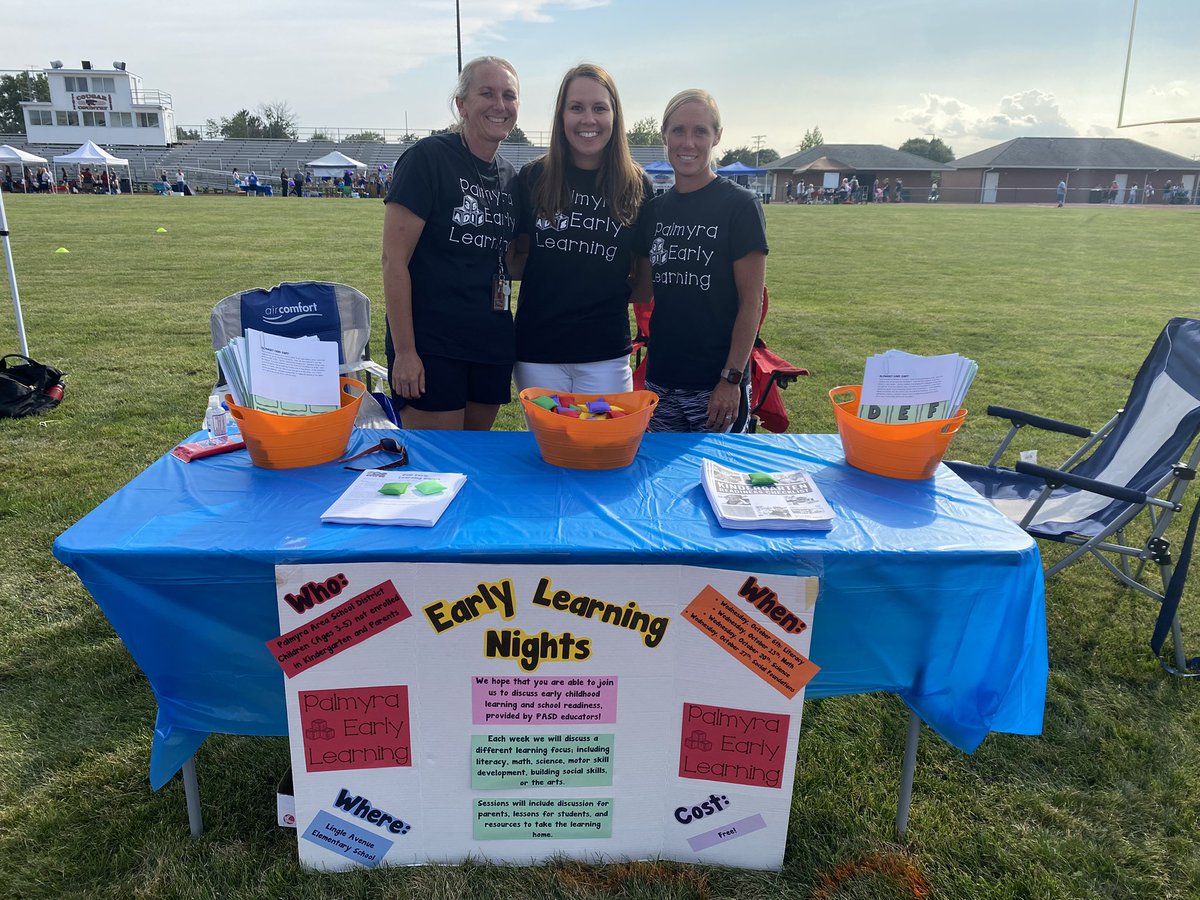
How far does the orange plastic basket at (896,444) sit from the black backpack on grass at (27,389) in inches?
189

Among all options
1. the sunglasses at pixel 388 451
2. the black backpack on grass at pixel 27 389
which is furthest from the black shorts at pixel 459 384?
the black backpack on grass at pixel 27 389

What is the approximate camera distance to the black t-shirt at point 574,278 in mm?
2465

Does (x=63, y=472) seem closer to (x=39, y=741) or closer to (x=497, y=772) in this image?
(x=39, y=741)

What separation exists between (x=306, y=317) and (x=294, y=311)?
51 millimetres

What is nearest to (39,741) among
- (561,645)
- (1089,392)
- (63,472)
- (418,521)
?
(418,521)

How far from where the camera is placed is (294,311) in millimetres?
3199

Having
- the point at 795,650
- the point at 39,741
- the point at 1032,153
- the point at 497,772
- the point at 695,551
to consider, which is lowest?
the point at 39,741

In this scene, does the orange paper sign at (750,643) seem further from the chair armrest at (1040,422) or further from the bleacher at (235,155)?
the bleacher at (235,155)

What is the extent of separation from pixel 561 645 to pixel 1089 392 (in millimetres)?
5541

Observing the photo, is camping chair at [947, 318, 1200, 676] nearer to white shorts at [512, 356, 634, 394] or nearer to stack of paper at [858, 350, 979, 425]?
stack of paper at [858, 350, 979, 425]

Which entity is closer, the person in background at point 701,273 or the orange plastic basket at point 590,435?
the orange plastic basket at point 590,435

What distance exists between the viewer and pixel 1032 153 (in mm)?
53406

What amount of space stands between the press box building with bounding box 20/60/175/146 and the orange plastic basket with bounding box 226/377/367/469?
67262 mm

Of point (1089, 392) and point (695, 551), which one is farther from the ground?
point (695, 551)
